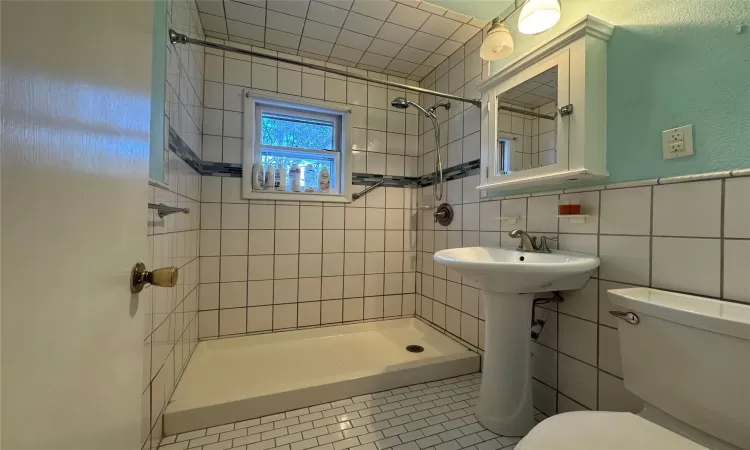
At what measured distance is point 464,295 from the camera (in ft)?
6.32

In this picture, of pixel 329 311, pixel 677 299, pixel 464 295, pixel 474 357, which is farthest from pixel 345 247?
pixel 677 299

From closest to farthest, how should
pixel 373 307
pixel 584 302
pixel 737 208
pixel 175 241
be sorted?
1. pixel 737 208
2. pixel 584 302
3. pixel 175 241
4. pixel 373 307

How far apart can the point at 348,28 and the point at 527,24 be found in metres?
1.05

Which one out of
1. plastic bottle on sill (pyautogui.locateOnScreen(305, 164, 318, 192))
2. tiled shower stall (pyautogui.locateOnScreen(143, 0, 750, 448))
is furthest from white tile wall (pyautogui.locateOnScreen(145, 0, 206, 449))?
plastic bottle on sill (pyautogui.locateOnScreen(305, 164, 318, 192))

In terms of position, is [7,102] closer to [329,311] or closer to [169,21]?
[169,21]

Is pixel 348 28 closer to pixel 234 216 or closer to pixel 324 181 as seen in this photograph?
pixel 324 181

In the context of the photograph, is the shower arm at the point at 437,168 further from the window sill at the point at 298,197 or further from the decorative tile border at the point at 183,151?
the decorative tile border at the point at 183,151

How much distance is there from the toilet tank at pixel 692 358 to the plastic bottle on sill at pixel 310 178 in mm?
1872

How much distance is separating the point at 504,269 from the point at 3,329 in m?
1.08

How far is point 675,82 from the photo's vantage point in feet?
3.15

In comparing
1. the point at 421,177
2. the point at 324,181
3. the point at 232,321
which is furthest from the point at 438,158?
the point at 232,321

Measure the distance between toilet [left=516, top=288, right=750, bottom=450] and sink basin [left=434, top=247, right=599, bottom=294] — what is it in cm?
18

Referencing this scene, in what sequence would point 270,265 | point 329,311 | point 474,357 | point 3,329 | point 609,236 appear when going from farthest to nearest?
point 329,311 → point 270,265 → point 474,357 → point 609,236 → point 3,329

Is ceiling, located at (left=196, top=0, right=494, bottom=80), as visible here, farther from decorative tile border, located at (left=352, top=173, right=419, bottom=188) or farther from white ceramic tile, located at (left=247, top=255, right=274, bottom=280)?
white ceramic tile, located at (left=247, top=255, right=274, bottom=280)
